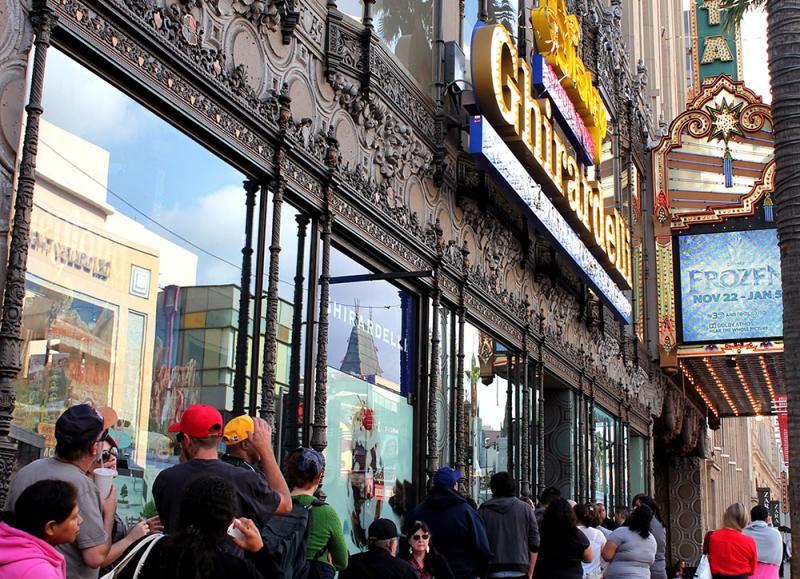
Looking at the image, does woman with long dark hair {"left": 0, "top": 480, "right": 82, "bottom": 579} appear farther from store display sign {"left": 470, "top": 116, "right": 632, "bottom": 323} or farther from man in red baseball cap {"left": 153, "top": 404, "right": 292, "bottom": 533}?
store display sign {"left": 470, "top": 116, "right": 632, "bottom": 323}

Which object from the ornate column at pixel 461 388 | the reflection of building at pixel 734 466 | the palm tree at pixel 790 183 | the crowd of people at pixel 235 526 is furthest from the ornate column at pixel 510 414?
the reflection of building at pixel 734 466

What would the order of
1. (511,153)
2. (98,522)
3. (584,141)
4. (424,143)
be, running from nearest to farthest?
(98,522), (424,143), (511,153), (584,141)

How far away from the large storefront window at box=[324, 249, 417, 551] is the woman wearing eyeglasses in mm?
2711

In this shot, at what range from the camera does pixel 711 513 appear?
44906mm

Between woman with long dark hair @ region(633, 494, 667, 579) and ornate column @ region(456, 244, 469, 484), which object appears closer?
woman with long dark hair @ region(633, 494, 667, 579)

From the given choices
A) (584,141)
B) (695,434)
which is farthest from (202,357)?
(695,434)

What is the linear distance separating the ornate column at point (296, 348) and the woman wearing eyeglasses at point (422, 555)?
7.06 feet

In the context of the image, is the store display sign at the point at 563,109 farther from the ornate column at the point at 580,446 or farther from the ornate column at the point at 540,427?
the ornate column at the point at 580,446

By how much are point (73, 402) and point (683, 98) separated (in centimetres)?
4383

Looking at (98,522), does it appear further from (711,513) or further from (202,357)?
(711,513)

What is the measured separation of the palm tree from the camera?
977cm

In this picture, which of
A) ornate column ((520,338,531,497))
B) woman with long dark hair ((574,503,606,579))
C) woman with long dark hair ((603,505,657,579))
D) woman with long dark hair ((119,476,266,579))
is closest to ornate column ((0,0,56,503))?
woman with long dark hair ((119,476,266,579))

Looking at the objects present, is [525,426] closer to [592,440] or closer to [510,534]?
[592,440]

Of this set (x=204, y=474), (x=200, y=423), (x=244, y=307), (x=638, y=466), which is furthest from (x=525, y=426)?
(x=204, y=474)
